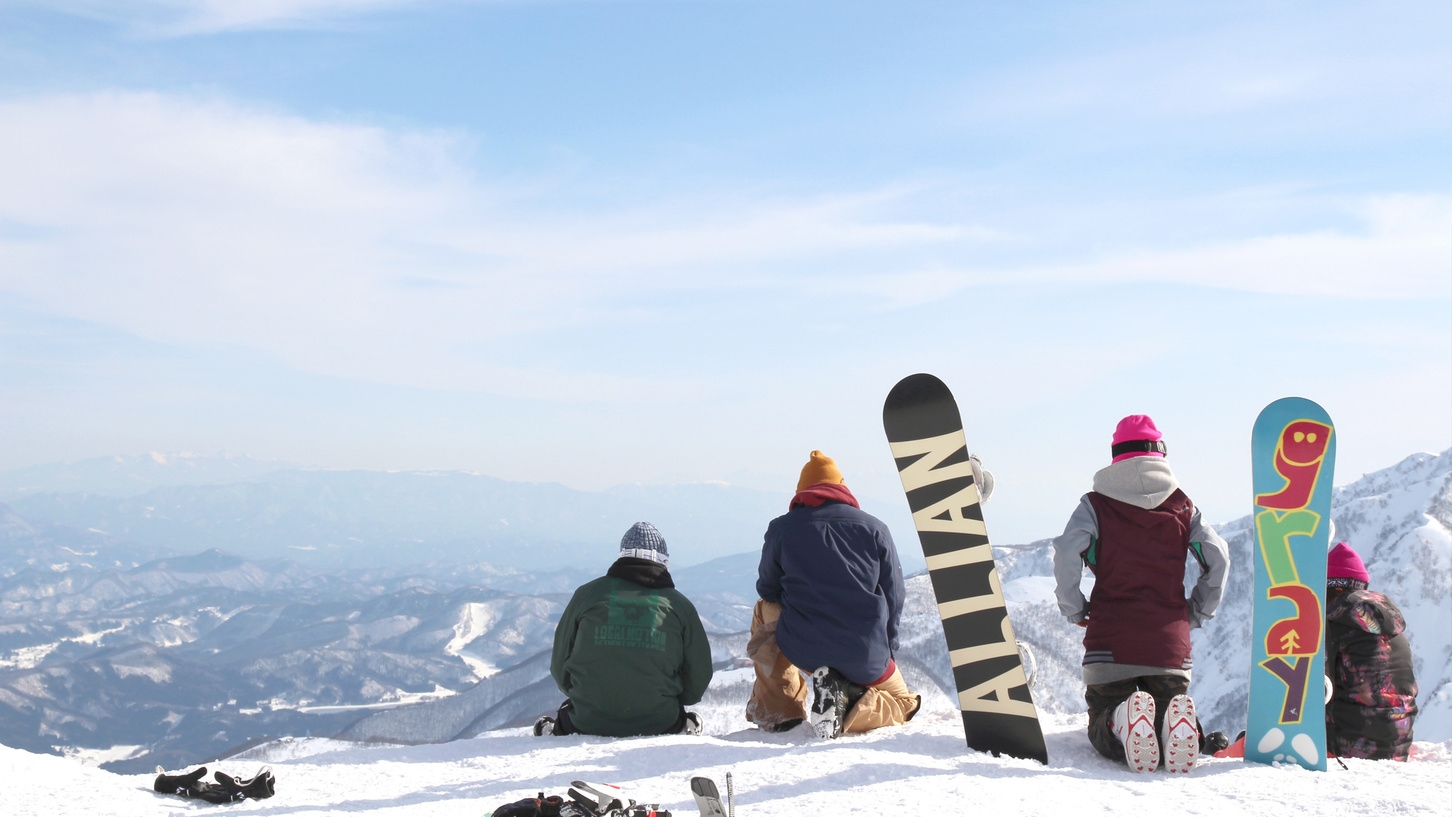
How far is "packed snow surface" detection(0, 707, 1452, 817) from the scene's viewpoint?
5.98 m

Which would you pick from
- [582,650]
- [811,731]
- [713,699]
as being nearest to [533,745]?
[582,650]

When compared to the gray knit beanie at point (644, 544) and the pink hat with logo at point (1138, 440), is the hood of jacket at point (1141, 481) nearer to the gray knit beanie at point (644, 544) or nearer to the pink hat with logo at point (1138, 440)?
the pink hat with logo at point (1138, 440)

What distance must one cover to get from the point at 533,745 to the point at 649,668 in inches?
46.7

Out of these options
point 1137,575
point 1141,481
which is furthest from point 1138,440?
point 1137,575

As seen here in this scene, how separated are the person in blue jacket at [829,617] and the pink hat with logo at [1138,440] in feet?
6.65

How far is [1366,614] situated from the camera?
8.03m

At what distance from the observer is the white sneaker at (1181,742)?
684 cm

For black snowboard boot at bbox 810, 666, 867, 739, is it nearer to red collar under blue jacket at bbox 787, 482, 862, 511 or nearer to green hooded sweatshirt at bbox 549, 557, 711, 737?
green hooded sweatshirt at bbox 549, 557, 711, 737

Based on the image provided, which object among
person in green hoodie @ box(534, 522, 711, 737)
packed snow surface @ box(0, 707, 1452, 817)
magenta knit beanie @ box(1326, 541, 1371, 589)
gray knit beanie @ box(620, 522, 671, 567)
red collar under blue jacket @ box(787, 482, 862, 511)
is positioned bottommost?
packed snow surface @ box(0, 707, 1452, 817)

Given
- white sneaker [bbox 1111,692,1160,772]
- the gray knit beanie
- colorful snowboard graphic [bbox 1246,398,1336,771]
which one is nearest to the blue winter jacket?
the gray knit beanie

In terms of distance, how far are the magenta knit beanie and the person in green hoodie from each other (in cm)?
541

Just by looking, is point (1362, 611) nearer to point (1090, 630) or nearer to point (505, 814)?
point (1090, 630)

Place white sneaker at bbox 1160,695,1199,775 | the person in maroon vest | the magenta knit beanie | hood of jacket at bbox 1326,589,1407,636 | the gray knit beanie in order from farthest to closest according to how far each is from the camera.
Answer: the gray knit beanie, the magenta knit beanie, hood of jacket at bbox 1326,589,1407,636, the person in maroon vest, white sneaker at bbox 1160,695,1199,775

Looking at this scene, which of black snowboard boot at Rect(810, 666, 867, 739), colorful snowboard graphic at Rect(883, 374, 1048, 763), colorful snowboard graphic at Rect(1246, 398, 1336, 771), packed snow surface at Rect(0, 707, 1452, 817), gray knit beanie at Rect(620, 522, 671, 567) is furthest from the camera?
gray knit beanie at Rect(620, 522, 671, 567)
